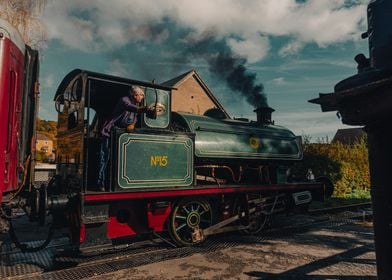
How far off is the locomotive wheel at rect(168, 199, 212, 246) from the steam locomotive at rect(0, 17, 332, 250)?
0.02 meters

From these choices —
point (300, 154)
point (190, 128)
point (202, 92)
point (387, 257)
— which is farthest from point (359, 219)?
point (202, 92)

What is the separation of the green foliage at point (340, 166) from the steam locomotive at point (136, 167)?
261 inches

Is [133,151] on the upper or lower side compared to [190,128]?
lower

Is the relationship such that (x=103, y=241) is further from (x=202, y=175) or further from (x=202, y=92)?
(x=202, y=92)

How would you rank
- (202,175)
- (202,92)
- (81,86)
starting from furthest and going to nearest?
(202,92) → (202,175) → (81,86)

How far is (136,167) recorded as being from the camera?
5430mm

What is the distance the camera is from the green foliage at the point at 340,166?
14812 millimetres

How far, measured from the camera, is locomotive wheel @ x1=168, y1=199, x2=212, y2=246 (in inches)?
242

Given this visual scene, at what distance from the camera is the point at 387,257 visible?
64.9 inches

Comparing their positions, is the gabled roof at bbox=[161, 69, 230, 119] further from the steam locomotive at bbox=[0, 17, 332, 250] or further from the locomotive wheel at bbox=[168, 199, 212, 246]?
the locomotive wheel at bbox=[168, 199, 212, 246]

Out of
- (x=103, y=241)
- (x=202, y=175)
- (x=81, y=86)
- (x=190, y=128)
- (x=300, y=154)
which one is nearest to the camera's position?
(x=103, y=241)

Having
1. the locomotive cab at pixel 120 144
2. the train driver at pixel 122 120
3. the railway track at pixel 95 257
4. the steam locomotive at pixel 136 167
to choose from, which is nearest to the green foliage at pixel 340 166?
the steam locomotive at pixel 136 167

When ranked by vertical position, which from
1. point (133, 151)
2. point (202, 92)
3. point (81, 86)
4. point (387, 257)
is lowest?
point (387, 257)

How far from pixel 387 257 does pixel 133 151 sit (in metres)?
4.27
